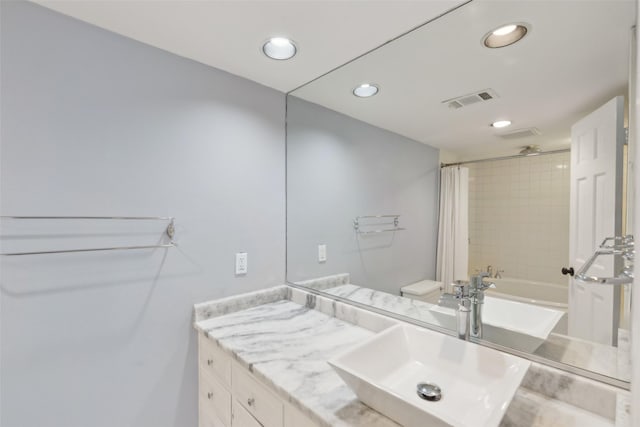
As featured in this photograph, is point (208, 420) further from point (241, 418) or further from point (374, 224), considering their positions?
point (374, 224)

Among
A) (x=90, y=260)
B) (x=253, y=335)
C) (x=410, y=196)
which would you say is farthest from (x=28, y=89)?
(x=410, y=196)

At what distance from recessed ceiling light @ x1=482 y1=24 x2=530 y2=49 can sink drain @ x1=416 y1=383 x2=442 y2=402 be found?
134cm

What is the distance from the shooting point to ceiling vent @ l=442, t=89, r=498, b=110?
3.97ft

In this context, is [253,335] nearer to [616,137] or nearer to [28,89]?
[28,89]

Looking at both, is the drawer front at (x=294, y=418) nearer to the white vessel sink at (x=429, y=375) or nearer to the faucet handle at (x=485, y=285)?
the white vessel sink at (x=429, y=375)

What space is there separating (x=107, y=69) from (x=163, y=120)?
0.29m

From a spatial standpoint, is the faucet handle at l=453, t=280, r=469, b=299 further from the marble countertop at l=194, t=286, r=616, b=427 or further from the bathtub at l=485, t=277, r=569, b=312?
the marble countertop at l=194, t=286, r=616, b=427

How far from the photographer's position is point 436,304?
1324 millimetres

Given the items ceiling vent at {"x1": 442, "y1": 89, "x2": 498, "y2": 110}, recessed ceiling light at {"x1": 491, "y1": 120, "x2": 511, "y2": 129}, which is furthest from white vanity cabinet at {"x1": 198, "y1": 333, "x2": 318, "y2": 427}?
ceiling vent at {"x1": 442, "y1": 89, "x2": 498, "y2": 110}

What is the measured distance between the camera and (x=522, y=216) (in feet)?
3.52

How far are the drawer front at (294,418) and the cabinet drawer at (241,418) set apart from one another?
216 mm

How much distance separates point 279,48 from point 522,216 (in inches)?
53.7

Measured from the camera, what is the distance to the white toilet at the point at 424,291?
136cm

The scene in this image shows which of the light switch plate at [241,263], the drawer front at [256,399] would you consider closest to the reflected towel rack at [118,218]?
the light switch plate at [241,263]
